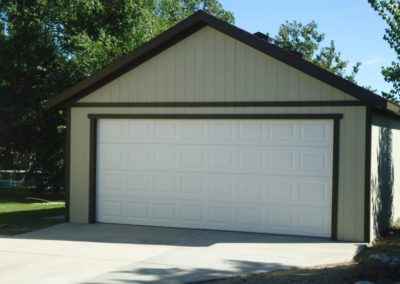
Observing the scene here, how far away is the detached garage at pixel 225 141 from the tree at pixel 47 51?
7.39 metres

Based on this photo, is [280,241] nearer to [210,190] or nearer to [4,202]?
[210,190]

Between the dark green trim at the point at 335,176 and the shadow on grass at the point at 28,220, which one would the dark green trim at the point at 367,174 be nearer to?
the dark green trim at the point at 335,176

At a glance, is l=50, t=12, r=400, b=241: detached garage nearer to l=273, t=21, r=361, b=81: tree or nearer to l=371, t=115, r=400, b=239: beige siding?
l=371, t=115, r=400, b=239: beige siding

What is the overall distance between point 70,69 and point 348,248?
42.1 ft

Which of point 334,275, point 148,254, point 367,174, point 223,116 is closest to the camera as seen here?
point 334,275

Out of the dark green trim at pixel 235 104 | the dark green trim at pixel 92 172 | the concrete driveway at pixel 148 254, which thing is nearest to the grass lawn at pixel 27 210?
the dark green trim at pixel 92 172

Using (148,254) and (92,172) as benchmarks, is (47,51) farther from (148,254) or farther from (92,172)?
(148,254)

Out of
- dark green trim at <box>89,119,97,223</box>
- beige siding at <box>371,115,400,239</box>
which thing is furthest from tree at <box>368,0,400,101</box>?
dark green trim at <box>89,119,97,223</box>

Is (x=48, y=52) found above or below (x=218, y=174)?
above

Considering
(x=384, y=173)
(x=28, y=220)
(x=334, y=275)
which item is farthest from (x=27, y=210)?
(x=334, y=275)

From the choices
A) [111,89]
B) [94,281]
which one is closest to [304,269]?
[94,281]

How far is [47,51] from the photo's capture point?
20984 mm

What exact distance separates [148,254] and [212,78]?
4303 millimetres

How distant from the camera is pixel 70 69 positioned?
2045cm
